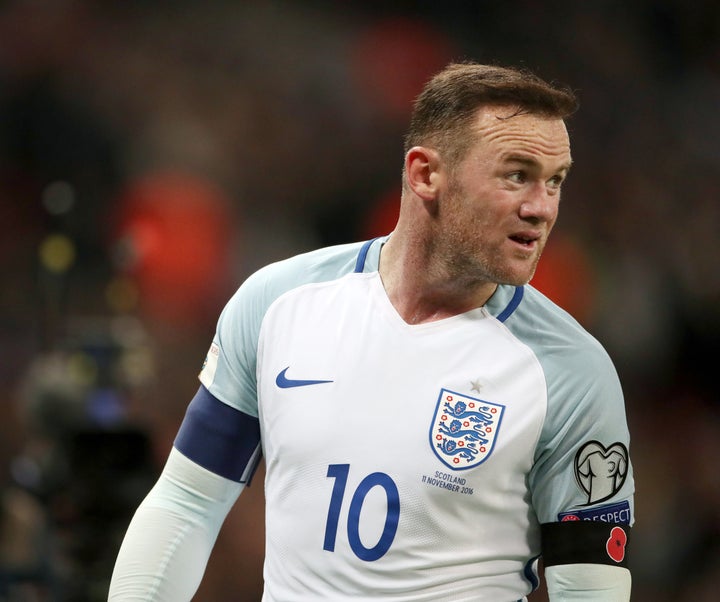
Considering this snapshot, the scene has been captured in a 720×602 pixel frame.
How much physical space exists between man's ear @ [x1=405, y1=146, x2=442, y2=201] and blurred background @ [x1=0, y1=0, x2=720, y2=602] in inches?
163

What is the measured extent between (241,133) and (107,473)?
3.40m

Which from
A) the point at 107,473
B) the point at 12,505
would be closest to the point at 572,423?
the point at 107,473

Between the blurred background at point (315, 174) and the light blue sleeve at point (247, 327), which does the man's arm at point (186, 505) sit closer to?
the light blue sleeve at point (247, 327)

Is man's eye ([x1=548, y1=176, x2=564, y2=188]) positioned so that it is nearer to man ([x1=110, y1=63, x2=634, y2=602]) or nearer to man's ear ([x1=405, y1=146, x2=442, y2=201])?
man ([x1=110, y1=63, x2=634, y2=602])

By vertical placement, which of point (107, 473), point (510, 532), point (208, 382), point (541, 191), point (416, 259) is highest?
point (541, 191)

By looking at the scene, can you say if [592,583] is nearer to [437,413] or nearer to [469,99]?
[437,413]

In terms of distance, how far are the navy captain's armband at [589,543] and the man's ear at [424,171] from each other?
0.69 meters

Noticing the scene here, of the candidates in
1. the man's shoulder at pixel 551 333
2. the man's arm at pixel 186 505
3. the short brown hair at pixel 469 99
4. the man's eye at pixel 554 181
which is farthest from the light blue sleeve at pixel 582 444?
the man's arm at pixel 186 505

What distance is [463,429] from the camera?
85.5 inches

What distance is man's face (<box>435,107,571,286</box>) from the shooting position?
6.94ft

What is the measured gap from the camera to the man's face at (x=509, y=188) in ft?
6.94

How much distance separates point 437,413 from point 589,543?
371mm

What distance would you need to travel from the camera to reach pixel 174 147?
7.66 m

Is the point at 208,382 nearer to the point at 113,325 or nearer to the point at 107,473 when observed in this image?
the point at 107,473
